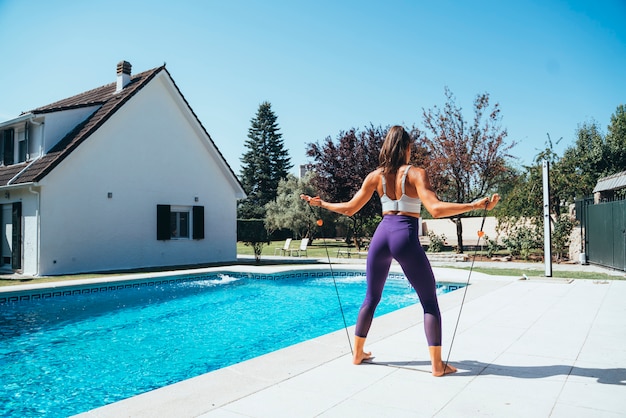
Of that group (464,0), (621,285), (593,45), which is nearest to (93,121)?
(464,0)

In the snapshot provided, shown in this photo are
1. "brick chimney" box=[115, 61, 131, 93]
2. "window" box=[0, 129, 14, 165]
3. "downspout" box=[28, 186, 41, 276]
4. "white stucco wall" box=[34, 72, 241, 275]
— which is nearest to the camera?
"downspout" box=[28, 186, 41, 276]

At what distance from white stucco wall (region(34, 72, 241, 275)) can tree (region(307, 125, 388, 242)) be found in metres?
6.54

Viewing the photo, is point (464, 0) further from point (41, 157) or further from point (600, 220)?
point (41, 157)

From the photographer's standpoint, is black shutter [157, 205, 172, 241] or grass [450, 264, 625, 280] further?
black shutter [157, 205, 172, 241]

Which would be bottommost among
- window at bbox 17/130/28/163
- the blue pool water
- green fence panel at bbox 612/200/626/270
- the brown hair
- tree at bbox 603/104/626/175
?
the blue pool water

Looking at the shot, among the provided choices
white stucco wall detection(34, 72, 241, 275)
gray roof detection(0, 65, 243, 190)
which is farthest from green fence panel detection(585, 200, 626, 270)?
gray roof detection(0, 65, 243, 190)

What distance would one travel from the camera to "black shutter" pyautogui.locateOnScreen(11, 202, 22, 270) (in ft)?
43.4

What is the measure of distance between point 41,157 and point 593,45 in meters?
18.6

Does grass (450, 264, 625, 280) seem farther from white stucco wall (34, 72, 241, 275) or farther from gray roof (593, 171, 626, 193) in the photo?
white stucco wall (34, 72, 241, 275)

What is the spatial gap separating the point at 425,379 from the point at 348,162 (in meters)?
19.8

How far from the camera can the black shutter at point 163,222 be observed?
15.5 meters

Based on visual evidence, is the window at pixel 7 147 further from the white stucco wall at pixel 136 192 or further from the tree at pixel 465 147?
the tree at pixel 465 147

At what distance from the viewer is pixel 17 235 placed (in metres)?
13.2

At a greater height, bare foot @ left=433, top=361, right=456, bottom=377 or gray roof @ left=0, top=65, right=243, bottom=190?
gray roof @ left=0, top=65, right=243, bottom=190
